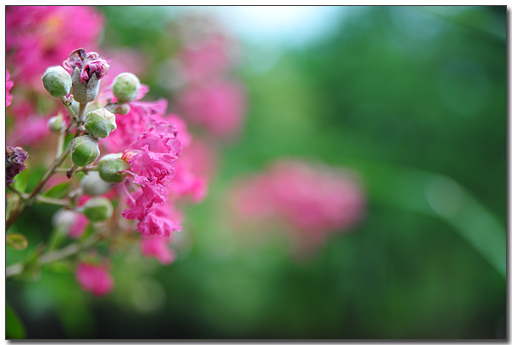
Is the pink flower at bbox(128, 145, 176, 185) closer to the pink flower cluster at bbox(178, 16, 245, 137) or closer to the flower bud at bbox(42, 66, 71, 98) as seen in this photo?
the flower bud at bbox(42, 66, 71, 98)

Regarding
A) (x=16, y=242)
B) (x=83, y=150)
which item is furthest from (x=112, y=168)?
(x=16, y=242)

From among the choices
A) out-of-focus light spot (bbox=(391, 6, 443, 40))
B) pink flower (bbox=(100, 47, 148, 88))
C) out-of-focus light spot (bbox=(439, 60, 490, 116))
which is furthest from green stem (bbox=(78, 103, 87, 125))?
out-of-focus light spot (bbox=(439, 60, 490, 116))

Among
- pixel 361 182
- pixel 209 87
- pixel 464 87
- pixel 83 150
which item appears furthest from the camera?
pixel 464 87

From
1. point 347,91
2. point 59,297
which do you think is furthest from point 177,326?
point 347,91

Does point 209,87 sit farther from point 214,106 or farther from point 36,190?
point 36,190

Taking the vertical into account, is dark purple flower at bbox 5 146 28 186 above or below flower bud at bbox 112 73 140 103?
below

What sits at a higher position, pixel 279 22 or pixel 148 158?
pixel 279 22
